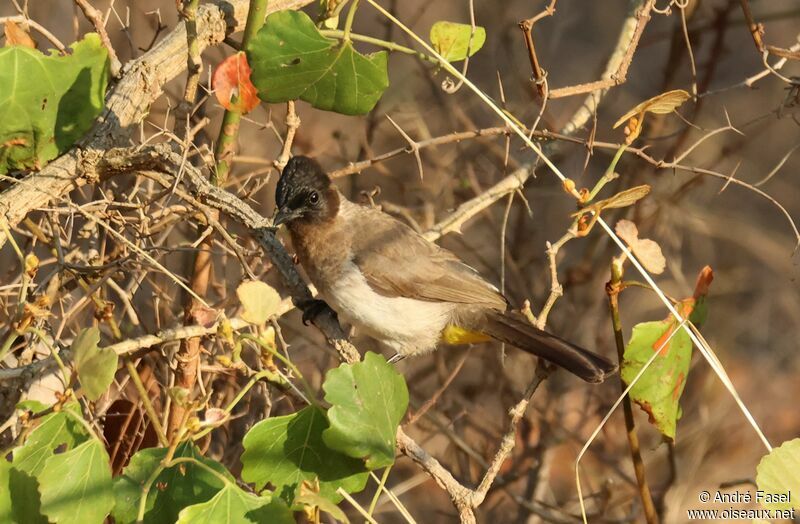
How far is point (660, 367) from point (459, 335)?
1.47 meters

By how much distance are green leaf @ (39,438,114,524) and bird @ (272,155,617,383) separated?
151 centimetres

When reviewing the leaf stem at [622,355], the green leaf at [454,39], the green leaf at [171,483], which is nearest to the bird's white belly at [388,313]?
the green leaf at [454,39]

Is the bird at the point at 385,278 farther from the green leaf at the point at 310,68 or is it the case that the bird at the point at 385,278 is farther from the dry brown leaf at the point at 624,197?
the dry brown leaf at the point at 624,197

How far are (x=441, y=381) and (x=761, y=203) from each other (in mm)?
3847

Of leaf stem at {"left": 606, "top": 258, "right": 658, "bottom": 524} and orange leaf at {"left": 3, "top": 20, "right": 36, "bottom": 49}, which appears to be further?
orange leaf at {"left": 3, "top": 20, "right": 36, "bottom": 49}

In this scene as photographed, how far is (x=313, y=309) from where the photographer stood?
3428mm

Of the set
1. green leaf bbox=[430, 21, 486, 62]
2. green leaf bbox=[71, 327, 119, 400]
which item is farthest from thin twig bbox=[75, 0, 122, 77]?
green leaf bbox=[71, 327, 119, 400]

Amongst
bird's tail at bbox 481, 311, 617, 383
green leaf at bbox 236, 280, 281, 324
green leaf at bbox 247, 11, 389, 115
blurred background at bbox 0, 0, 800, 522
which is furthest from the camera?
blurred background at bbox 0, 0, 800, 522

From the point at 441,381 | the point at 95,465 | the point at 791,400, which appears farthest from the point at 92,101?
the point at 791,400

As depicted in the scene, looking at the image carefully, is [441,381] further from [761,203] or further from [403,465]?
[761,203]

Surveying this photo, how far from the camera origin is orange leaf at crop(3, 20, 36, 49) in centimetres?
262

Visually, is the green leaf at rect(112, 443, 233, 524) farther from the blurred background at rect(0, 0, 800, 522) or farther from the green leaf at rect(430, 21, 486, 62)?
the green leaf at rect(430, 21, 486, 62)

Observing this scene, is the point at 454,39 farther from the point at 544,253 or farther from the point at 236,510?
the point at 236,510

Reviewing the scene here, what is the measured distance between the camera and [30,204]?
2566 millimetres
